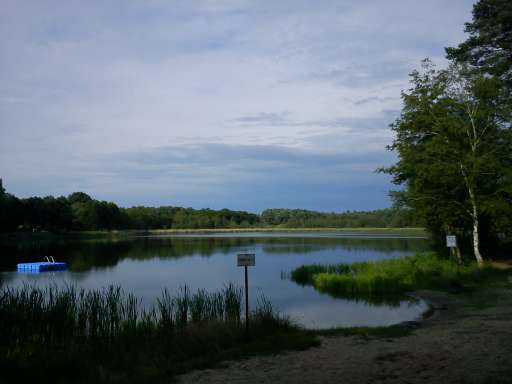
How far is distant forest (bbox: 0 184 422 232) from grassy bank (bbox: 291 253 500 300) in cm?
235

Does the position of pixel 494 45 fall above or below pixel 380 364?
above

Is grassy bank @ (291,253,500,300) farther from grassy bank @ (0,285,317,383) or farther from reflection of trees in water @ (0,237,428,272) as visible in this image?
→ reflection of trees in water @ (0,237,428,272)

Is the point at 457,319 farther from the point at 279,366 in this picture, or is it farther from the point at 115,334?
the point at 115,334

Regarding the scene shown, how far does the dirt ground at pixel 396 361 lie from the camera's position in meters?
5.85

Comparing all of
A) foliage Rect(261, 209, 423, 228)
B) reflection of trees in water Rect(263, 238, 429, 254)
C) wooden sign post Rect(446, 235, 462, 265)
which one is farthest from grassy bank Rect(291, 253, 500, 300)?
foliage Rect(261, 209, 423, 228)

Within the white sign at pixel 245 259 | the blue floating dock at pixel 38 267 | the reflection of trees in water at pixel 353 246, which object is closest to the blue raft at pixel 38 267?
the blue floating dock at pixel 38 267

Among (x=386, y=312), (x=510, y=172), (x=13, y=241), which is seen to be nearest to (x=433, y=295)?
(x=386, y=312)

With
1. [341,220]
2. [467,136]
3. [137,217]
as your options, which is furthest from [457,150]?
[137,217]

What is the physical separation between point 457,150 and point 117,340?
51.4 feet

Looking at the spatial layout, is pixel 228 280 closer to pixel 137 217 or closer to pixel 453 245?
pixel 453 245

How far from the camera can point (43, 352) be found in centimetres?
771

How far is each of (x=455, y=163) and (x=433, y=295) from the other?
6.31 metres

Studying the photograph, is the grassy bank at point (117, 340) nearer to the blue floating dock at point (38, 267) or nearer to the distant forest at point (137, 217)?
the distant forest at point (137, 217)

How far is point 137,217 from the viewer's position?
396 ft
